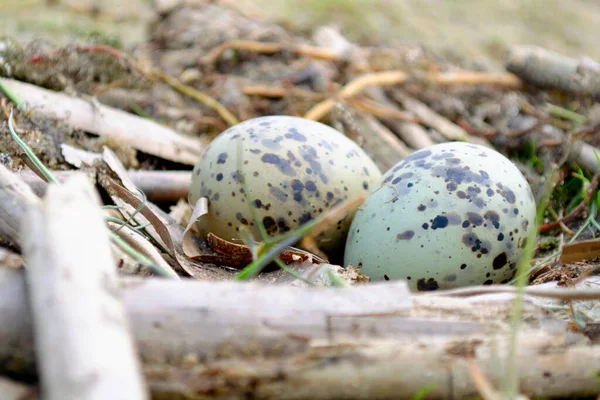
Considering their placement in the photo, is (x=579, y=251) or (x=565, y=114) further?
(x=565, y=114)

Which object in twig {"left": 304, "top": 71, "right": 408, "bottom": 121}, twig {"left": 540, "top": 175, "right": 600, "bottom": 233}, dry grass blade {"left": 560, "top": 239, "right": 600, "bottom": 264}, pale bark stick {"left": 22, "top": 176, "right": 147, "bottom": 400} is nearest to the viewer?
pale bark stick {"left": 22, "top": 176, "right": 147, "bottom": 400}

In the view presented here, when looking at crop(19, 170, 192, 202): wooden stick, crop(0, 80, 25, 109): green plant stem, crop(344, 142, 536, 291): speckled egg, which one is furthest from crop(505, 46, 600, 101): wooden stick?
crop(0, 80, 25, 109): green plant stem

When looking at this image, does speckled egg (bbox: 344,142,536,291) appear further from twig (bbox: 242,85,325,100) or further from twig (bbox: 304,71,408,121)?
twig (bbox: 242,85,325,100)

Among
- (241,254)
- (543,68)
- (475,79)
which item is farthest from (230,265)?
(543,68)

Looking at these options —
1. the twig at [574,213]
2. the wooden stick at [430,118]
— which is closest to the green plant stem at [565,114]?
the wooden stick at [430,118]

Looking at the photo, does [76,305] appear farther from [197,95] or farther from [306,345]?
[197,95]

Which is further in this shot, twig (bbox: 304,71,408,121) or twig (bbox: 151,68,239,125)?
twig (bbox: 151,68,239,125)

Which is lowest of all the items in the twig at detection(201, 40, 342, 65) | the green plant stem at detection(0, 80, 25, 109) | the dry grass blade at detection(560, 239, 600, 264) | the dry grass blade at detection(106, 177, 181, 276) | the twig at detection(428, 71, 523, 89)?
the dry grass blade at detection(106, 177, 181, 276)

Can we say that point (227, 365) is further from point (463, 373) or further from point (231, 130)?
point (231, 130)
